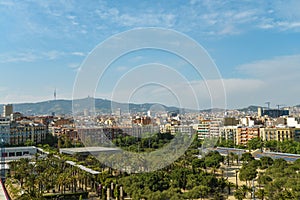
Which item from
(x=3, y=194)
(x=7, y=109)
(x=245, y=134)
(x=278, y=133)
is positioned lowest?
(x=3, y=194)

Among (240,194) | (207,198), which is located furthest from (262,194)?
(207,198)

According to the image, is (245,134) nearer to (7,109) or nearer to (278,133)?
(278,133)

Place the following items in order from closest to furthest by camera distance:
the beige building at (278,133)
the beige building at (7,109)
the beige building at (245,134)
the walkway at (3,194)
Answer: the walkway at (3,194) < the beige building at (278,133) < the beige building at (245,134) < the beige building at (7,109)

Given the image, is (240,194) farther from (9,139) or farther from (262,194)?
(9,139)

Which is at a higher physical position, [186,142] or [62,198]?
[186,142]

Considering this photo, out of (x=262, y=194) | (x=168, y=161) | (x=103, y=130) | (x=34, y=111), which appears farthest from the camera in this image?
(x=34, y=111)

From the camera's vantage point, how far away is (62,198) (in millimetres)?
5418

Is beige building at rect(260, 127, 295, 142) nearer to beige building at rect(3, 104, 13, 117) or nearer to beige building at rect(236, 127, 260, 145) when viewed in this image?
beige building at rect(236, 127, 260, 145)

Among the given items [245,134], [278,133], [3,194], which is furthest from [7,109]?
[3,194]

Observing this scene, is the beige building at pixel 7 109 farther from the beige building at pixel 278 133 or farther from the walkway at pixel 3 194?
the walkway at pixel 3 194

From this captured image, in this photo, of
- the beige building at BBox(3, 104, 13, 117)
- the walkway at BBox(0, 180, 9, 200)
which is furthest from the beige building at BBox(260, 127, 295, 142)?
the beige building at BBox(3, 104, 13, 117)

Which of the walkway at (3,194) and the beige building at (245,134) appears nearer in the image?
the walkway at (3,194)

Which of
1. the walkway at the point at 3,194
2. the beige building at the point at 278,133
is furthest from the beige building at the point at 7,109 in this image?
the walkway at the point at 3,194

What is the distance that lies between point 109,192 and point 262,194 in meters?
2.40
